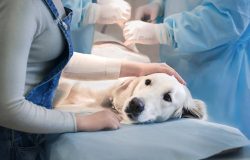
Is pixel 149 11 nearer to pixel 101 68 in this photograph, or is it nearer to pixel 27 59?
pixel 101 68

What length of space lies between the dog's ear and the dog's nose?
12 centimetres

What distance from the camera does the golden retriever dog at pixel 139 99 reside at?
2.80 ft

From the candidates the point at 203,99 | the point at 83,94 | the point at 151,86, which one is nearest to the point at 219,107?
the point at 203,99

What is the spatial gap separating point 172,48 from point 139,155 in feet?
1.02

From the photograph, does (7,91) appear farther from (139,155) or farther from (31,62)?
(139,155)

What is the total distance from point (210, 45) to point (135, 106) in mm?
215

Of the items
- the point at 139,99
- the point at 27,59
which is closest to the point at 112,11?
the point at 139,99

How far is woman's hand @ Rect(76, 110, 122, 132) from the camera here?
2.36ft

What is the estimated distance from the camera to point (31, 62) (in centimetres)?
69

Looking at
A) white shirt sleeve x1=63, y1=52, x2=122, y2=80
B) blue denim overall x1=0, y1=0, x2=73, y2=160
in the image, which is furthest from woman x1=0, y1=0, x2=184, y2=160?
white shirt sleeve x1=63, y1=52, x2=122, y2=80

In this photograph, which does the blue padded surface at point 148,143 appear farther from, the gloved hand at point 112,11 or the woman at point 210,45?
the gloved hand at point 112,11

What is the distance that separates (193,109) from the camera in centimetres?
88

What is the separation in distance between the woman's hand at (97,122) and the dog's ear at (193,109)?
0.20 meters

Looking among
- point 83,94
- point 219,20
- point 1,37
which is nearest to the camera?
point 1,37
